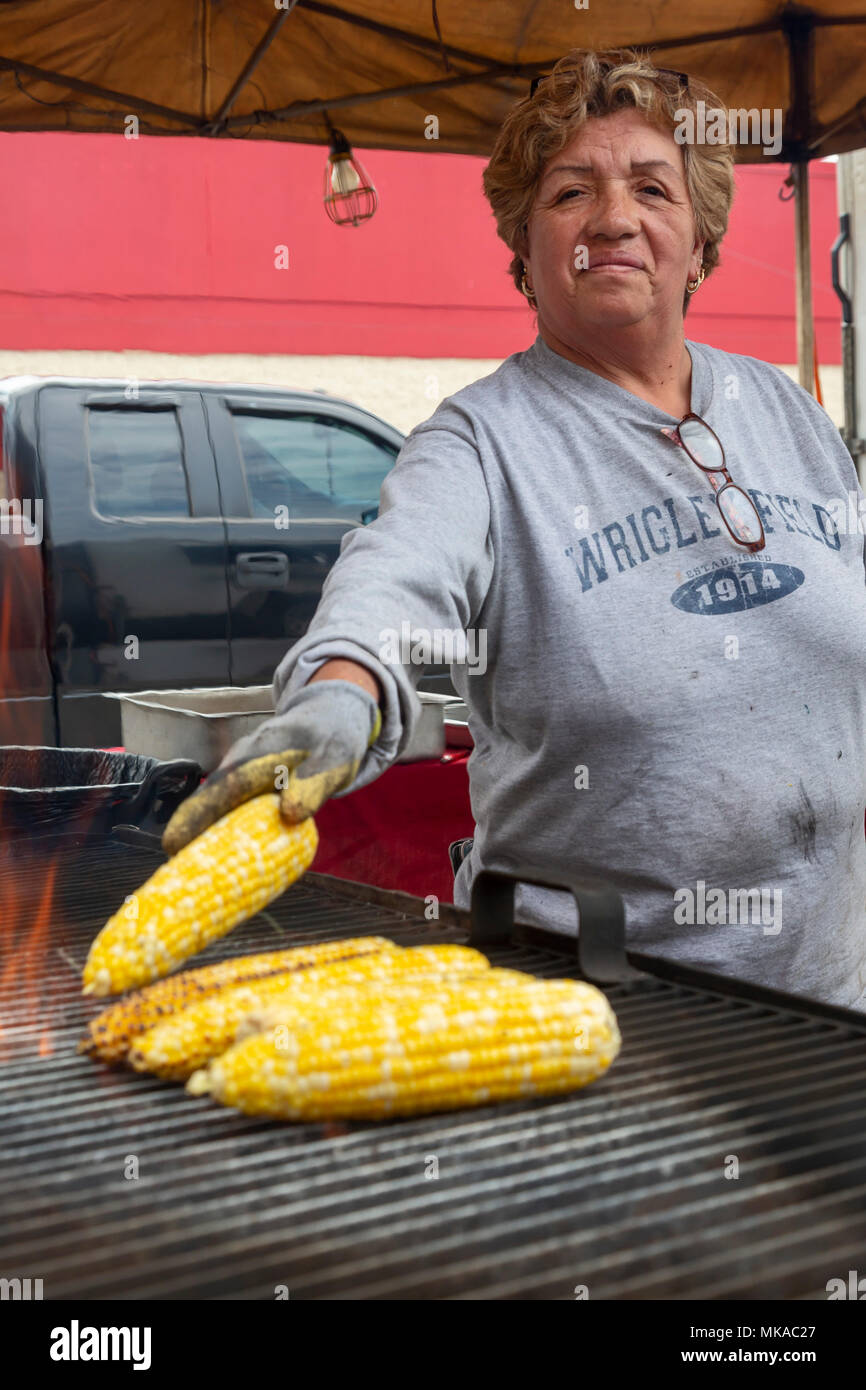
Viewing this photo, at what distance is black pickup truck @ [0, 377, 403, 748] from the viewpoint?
5656mm

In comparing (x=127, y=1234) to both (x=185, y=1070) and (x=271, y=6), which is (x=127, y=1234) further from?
(x=271, y=6)

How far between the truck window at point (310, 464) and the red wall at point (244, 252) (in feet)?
16.8

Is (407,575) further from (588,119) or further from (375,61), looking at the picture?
(375,61)

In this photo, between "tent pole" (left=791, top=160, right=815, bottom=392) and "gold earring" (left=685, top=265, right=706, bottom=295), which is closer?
"gold earring" (left=685, top=265, right=706, bottom=295)

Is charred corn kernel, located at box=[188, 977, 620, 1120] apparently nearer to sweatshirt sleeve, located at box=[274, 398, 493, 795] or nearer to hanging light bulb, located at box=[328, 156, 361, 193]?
sweatshirt sleeve, located at box=[274, 398, 493, 795]

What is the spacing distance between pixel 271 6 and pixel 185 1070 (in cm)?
379

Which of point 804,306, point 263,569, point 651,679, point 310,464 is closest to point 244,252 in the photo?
point 310,464

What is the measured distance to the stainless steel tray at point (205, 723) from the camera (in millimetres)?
3023

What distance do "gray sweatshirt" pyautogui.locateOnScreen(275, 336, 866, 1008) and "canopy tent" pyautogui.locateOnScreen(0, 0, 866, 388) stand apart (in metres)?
2.55

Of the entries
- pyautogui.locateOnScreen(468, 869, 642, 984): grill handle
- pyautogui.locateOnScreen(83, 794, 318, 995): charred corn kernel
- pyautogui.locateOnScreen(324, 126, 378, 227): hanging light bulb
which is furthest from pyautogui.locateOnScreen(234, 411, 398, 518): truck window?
pyautogui.locateOnScreen(83, 794, 318, 995): charred corn kernel

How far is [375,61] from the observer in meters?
4.40

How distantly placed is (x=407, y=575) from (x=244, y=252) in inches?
429
